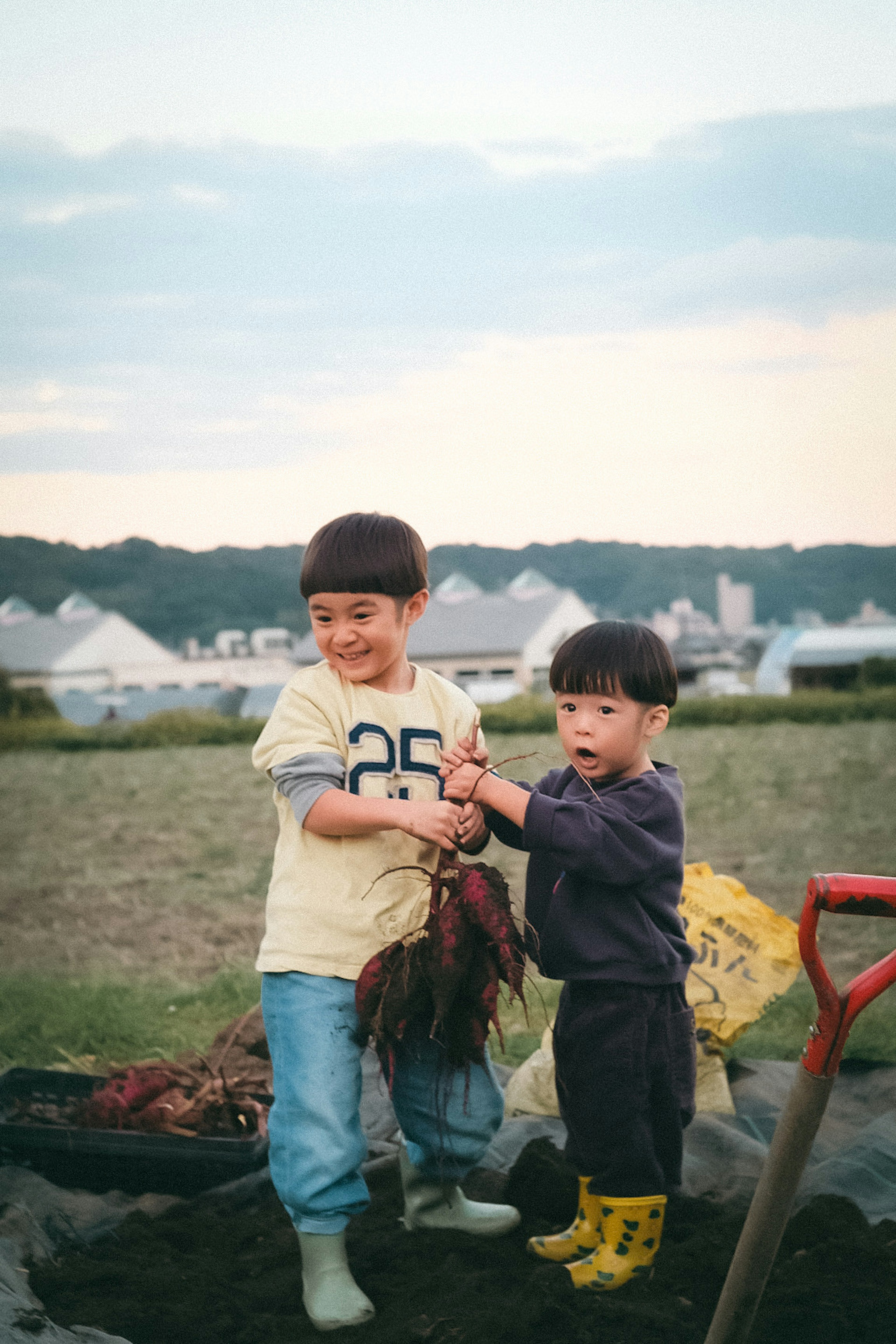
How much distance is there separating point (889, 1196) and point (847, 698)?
48.3 feet

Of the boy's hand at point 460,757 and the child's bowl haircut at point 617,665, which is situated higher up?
the child's bowl haircut at point 617,665

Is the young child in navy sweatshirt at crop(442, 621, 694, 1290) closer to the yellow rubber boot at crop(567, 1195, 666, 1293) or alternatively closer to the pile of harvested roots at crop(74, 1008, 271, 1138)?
the yellow rubber boot at crop(567, 1195, 666, 1293)

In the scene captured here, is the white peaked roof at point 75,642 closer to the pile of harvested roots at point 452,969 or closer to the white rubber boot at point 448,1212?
the white rubber boot at point 448,1212

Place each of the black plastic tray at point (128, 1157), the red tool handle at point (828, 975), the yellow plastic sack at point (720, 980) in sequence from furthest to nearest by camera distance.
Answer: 1. the yellow plastic sack at point (720, 980)
2. the black plastic tray at point (128, 1157)
3. the red tool handle at point (828, 975)

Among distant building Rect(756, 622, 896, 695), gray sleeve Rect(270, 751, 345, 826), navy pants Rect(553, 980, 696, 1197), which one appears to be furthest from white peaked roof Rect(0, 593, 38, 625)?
navy pants Rect(553, 980, 696, 1197)

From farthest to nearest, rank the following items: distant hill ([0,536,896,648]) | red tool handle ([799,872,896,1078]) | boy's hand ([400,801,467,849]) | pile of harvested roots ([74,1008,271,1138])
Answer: distant hill ([0,536,896,648]), pile of harvested roots ([74,1008,271,1138]), boy's hand ([400,801,467,849]), red tool handle ([799,872,896,1078])

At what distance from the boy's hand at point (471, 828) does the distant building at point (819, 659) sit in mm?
14858

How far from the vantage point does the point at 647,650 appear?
2154 mm

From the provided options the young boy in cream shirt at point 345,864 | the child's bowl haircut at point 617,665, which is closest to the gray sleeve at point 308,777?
the young boy in cream shirt at point 345,864

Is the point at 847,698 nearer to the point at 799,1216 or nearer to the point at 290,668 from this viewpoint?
the point at 290,668

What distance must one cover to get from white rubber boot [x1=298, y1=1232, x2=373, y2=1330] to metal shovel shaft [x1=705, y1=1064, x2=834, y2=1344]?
29.5 inches

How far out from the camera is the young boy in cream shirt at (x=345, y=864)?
210 cm

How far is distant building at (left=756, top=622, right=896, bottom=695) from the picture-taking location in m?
16.5

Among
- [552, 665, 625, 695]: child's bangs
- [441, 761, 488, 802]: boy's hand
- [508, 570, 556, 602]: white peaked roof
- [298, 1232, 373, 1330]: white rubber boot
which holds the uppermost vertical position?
[508, 570, 556, 602]: white peaked roof
